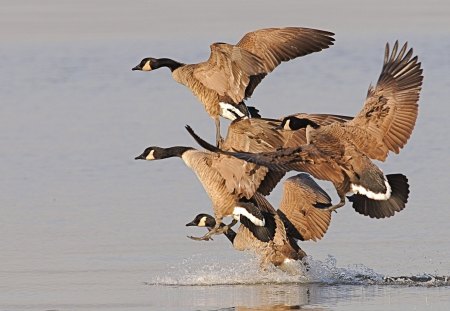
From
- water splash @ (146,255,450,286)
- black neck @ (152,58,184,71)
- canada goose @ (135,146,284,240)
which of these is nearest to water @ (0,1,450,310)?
water splash @ (146,255,450,286)

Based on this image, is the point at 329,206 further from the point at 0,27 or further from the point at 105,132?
the point at 0,27

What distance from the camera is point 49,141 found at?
51.1ft

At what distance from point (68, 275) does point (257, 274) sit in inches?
60.9

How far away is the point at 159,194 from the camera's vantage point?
1295cm

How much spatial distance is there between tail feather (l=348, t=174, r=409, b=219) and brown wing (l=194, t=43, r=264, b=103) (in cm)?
254

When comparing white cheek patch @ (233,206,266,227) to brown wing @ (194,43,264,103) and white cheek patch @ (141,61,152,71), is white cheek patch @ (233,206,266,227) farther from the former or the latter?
white cheek patch @ (141,61,152,71)

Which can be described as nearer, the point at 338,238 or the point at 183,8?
the point at 338,238

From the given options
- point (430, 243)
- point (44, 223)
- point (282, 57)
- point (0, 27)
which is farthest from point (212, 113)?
point (0, 27)

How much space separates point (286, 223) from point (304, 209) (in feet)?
0.67

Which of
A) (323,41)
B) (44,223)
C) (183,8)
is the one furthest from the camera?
(183,8)

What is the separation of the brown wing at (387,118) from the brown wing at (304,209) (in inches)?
33.3

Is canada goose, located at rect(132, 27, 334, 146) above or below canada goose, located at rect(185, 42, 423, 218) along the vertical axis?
above

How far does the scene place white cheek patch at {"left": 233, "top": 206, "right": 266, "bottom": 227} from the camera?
1075 centimetres

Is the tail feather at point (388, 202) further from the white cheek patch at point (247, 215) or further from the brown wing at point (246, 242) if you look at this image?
the brown wing at point (246, 242)
